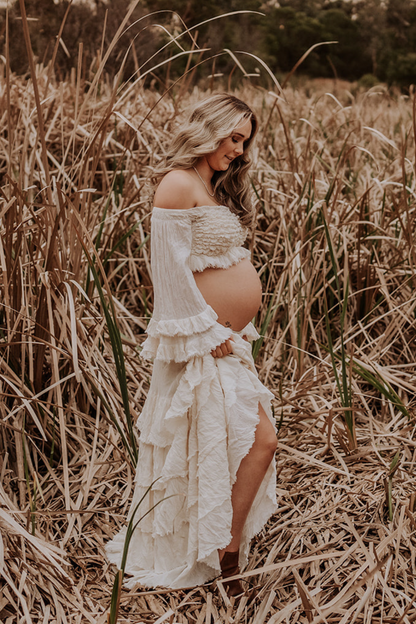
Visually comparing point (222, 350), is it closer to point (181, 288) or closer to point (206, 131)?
point (181, 288)

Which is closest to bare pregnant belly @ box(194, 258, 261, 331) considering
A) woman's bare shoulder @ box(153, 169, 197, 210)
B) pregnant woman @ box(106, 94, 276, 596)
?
pregnant woman @ box(106, 94, 276, 596)

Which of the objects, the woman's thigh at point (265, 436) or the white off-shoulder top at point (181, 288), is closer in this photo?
the white off-shoulder top at point (181, 288)

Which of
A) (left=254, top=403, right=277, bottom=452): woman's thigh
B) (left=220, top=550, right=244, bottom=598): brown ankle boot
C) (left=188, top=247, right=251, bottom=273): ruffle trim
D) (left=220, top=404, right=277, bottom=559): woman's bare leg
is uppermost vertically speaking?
(left=188, top=247, right=251, bottom=273): ruffle trim

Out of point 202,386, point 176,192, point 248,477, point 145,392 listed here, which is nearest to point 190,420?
point 202,386

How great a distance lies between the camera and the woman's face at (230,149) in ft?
5.91

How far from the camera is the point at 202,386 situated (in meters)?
1.73

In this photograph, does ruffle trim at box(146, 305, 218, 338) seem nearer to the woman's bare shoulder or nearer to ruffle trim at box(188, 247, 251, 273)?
ruffle trim at box(188, 247, 251, 273)

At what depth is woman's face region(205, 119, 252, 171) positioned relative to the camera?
5.91 ft

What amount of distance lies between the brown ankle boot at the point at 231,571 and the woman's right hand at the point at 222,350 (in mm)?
545

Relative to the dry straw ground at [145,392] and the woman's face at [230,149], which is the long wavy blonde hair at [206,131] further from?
the dry straw ground at [145,392]

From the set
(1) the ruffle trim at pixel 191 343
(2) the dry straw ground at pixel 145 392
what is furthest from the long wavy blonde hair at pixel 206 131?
(1) the ruffle trim at pixel 191 343

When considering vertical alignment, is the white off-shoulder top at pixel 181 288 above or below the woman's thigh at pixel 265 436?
above

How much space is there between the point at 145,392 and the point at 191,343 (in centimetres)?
86

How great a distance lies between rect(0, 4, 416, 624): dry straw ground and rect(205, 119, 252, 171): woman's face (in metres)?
0.41
